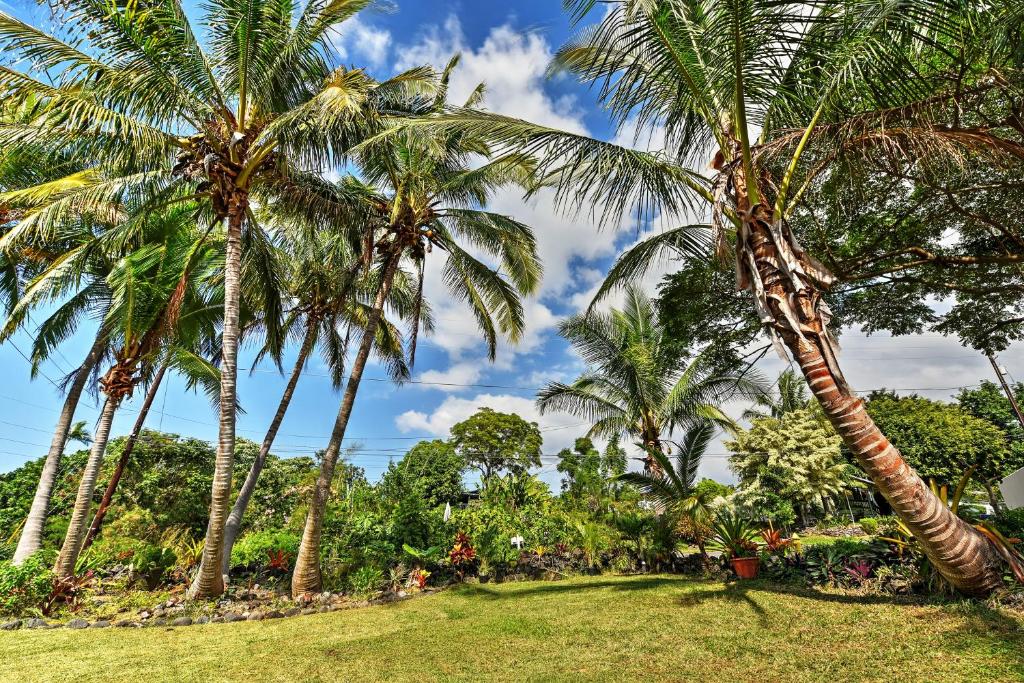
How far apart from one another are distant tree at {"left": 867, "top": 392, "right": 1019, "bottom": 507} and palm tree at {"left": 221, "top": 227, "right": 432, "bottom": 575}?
18.0 m

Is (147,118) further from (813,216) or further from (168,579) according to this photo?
(813,216)

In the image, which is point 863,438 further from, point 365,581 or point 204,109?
point 204,109

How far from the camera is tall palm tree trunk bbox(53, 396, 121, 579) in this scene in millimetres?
7973

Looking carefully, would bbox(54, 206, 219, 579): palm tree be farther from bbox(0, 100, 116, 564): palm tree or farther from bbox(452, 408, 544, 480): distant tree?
bbox(452, 408, 544, 480): distant tree

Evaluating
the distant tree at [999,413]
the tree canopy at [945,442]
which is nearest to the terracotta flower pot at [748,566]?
the tree canopy at [945,442]

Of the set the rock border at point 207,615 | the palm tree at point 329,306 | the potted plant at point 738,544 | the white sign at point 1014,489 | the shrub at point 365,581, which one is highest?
the palm tree at point 329,306

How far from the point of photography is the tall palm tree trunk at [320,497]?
8117mm

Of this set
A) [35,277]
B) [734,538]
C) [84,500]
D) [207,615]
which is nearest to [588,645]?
[734,538]

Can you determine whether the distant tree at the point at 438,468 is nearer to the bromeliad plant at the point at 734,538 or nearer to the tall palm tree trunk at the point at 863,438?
the bromeliad plant at the point at 734,538

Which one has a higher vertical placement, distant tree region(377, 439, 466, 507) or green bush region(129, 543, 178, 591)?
distant tree region(377, 439, 466, 507)

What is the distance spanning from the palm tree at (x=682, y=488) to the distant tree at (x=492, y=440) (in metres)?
10.4

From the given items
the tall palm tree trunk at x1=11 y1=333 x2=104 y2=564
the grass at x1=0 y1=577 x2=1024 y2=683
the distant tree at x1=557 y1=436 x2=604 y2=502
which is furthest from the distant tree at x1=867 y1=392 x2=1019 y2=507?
the tall palm tree trunk at x1=11 y1=333 x2=104 y2=564

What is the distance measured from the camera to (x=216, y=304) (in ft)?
36.2

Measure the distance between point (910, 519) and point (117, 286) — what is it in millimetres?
11818
